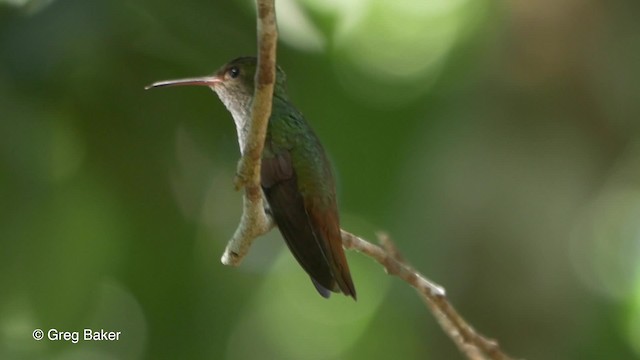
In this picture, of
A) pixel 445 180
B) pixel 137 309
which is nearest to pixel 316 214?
pixel 137 309

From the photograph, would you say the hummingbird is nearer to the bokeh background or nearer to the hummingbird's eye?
the hummingbird's eye

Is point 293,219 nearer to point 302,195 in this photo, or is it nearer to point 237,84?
point 302,195

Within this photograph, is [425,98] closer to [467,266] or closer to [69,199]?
[467,266]

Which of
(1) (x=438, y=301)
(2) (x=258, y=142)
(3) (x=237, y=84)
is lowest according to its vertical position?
(1) (x=438, y=301)

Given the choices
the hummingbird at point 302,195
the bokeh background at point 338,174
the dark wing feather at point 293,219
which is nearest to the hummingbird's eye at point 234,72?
the hummingbird at point 302,195

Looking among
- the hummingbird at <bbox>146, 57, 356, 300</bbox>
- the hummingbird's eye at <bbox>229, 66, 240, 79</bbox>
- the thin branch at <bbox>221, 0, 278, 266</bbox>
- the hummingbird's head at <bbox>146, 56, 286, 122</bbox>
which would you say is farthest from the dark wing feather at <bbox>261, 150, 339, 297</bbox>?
the hummingbird's eye at <bbox>229, 66, 240, 79</bbox>

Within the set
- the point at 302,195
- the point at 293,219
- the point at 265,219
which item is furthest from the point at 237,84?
the point at 265,219
